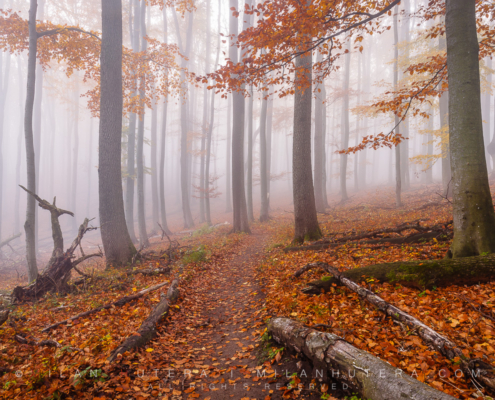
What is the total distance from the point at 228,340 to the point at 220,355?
0.44 metres

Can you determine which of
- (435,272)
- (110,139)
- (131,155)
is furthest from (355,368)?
(131,155)

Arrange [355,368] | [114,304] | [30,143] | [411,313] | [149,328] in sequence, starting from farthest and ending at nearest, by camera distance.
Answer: [30,143] < [114,304] < [149,328] < [411,313] < [355,368]

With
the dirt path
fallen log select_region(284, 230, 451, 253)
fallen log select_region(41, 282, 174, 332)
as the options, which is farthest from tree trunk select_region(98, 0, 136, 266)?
fallen log select_region(284, 230, 451, 253)

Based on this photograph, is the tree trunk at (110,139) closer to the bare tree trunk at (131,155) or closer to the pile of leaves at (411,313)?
the pile of leaves at (411,313)

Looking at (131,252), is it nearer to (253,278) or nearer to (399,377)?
(253,278)

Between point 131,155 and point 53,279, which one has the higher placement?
point 131,155

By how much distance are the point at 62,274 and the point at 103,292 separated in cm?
161

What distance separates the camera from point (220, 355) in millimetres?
3947

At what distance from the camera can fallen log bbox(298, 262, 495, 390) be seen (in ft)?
8.09

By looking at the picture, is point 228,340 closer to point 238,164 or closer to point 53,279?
point 53,279

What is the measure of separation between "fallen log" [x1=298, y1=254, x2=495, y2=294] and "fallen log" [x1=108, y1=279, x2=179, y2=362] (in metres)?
3.58

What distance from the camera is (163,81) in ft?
43.2

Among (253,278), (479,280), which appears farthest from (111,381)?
(479,280)

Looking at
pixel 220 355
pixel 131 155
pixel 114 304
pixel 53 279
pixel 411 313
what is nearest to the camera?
pixel 411 313
